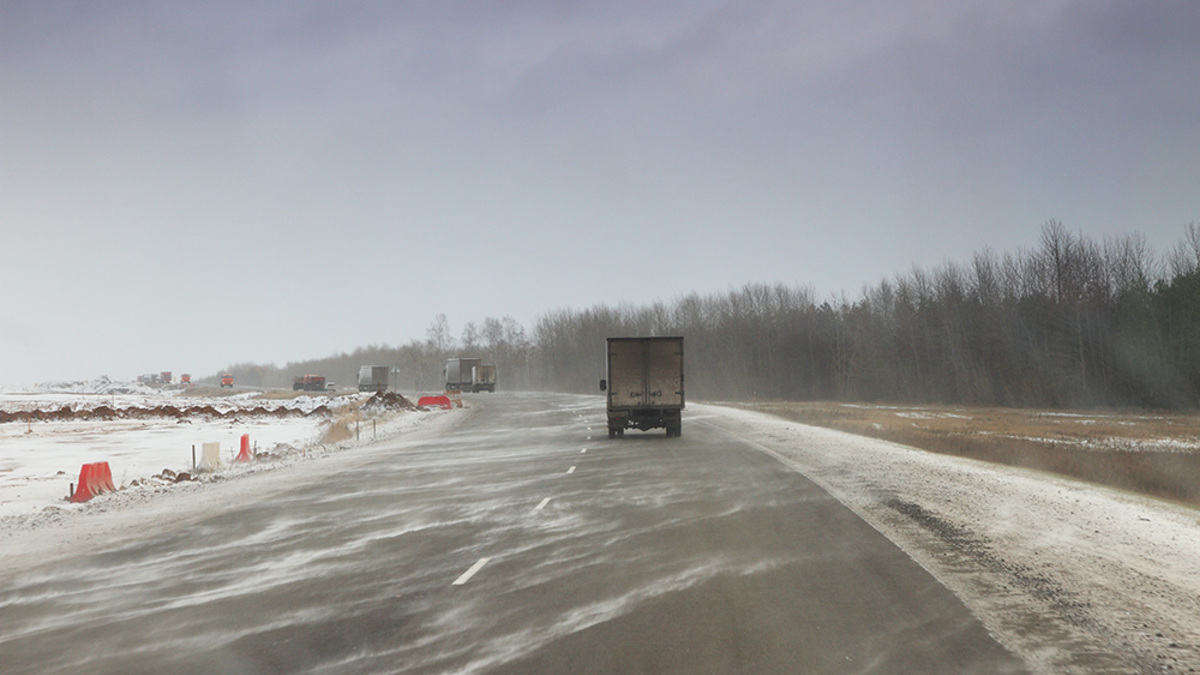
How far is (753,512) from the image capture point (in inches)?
483

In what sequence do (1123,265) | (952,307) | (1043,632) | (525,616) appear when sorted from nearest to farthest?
(1043,632), (525,616), (1123,265), (952,307)

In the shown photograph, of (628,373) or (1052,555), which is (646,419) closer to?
(628,373)

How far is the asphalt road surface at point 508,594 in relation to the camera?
18.9 ft

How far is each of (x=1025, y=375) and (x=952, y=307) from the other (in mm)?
13220

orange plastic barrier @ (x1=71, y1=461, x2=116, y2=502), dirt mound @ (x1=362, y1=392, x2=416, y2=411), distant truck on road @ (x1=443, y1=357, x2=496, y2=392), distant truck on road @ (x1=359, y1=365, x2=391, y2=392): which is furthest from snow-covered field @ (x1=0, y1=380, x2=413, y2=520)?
distant truck on road @ (x1=359, y1=365, x2=391, y2=392)

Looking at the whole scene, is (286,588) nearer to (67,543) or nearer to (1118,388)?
(67,543)

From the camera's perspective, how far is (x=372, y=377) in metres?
103

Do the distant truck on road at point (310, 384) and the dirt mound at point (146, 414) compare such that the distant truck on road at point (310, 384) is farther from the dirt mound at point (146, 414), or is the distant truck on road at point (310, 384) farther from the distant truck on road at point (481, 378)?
the dirt mound at point (146, 414)

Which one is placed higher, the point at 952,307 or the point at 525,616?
the point at 952,307

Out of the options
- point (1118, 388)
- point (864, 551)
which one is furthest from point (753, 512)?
point (1118, 388)

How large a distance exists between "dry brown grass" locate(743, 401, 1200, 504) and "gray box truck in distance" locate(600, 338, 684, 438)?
8277mm

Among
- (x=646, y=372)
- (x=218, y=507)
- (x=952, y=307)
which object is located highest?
(x=952, y=307)

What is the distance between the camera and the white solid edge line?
26.5 ft

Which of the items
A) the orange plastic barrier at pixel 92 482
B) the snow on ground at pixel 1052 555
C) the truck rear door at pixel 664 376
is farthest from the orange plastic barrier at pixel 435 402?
the snow on ground at pixel 1052 555
